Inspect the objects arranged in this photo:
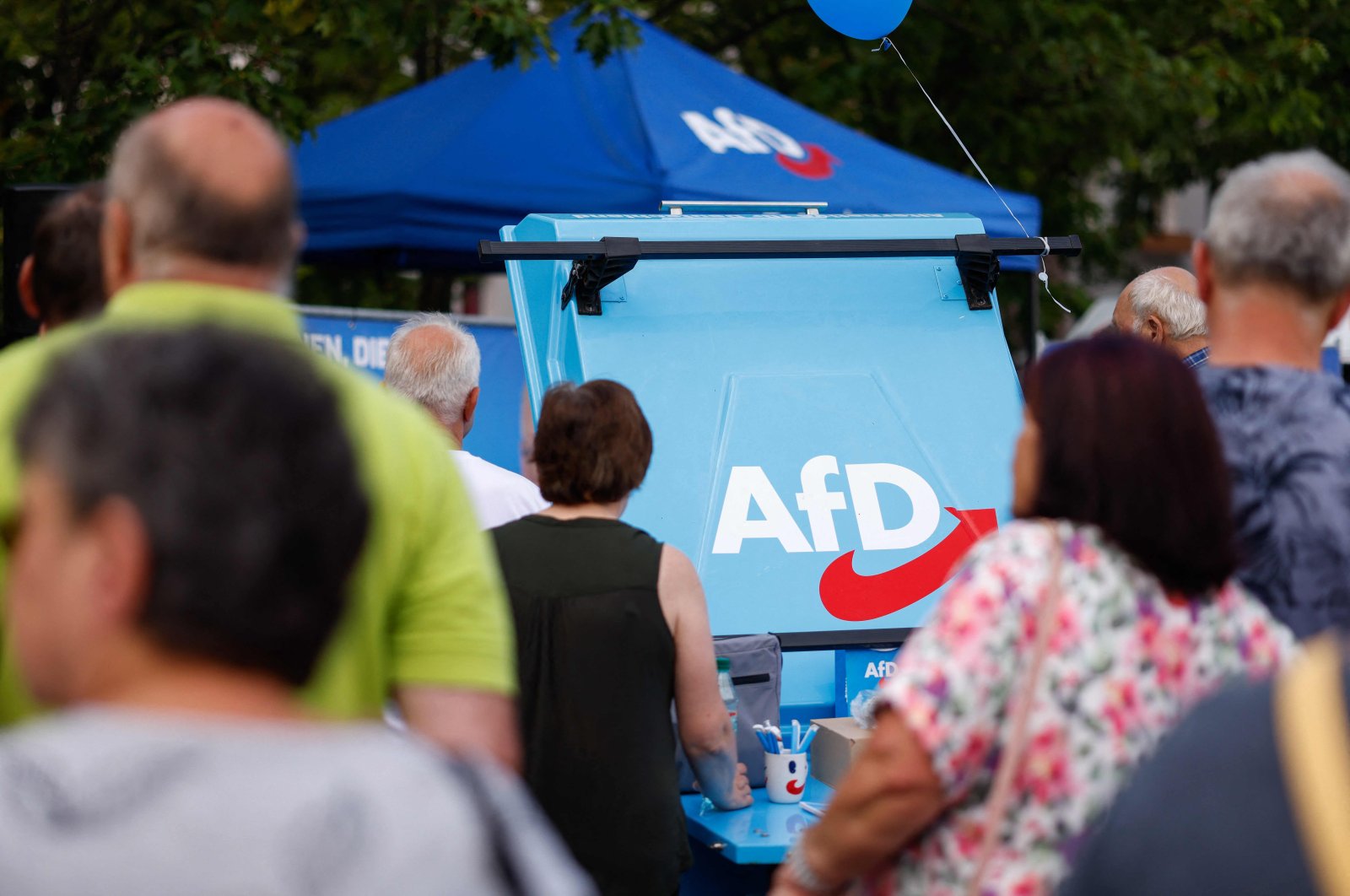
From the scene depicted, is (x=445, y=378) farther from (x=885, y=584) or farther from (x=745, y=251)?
(x=885, y=584)

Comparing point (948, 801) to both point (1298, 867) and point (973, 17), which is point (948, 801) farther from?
point (973, 17)

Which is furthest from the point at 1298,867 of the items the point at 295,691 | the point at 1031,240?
the point at 1031,240

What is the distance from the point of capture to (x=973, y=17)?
31.1 ft

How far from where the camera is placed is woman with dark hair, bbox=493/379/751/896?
117 inches

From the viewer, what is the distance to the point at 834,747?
136 inches

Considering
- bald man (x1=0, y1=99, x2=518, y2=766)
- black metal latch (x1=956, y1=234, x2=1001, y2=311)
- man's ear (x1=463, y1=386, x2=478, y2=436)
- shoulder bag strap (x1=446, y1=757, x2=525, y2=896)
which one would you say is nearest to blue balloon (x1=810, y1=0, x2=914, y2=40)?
black metal latch (x1=956, y1=234, x2=1001, y2=311)

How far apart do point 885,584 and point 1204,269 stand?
6.21ft

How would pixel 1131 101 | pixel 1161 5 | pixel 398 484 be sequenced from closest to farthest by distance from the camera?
1. pixel 398 484
2. pixel 1131 101
3. pixel 1161 5

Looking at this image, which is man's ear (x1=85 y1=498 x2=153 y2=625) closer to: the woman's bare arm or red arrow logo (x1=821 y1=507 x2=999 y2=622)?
the woman's bare arm

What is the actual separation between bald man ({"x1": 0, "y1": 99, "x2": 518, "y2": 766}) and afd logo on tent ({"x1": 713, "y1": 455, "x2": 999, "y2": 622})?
2.31 meters

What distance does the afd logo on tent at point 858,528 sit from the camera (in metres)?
4.00

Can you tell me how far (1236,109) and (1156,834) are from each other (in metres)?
9.91

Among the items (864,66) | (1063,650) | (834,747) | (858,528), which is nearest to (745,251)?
(858,528)

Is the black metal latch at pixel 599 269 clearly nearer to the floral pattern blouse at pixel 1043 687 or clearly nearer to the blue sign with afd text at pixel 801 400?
the blue sign with afd text at pixel 801 400
